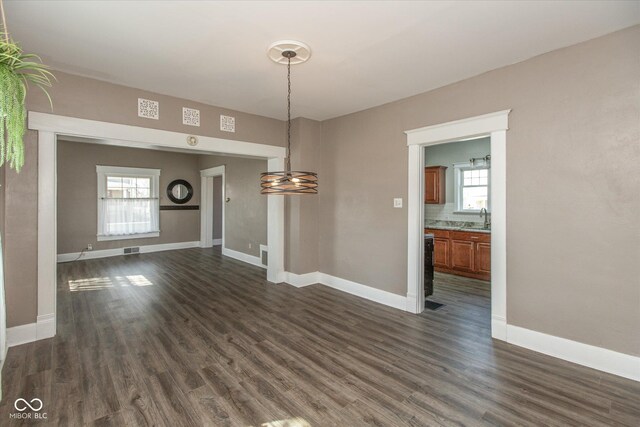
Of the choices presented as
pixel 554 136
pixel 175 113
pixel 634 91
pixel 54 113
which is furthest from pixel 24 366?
pixel 634 91

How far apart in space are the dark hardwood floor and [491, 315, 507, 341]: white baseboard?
0.35 feet

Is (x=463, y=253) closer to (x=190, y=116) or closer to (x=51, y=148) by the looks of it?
(x=190, y=116)

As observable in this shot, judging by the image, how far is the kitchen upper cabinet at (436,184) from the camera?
631 cm

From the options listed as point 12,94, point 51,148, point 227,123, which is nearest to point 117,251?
point 51,148

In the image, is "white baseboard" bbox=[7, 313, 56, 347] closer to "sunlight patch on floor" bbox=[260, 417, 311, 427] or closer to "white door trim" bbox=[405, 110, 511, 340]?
"sunlight patch on floor" bbox=[260, 417, 311, 427]

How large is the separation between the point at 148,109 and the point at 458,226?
18.1ft

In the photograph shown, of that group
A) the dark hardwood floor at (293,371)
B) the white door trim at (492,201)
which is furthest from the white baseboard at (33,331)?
the white door trim at (492,201)

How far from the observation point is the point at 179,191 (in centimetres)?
848

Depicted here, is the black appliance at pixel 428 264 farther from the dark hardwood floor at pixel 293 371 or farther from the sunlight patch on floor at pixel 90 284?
the sunlight patch on floor at pixel 90 284

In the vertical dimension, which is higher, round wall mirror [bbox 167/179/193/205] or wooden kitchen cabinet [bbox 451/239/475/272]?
round wall mirror [bbox 167/179/193/205]

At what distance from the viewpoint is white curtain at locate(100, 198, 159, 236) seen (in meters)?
7.24

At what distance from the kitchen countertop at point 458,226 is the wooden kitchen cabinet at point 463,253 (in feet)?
0.21

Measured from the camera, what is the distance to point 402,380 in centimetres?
240

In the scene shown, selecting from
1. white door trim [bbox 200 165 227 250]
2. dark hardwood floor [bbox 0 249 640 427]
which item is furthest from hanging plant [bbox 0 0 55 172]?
white door trim [bbox 200 165 227 250]
